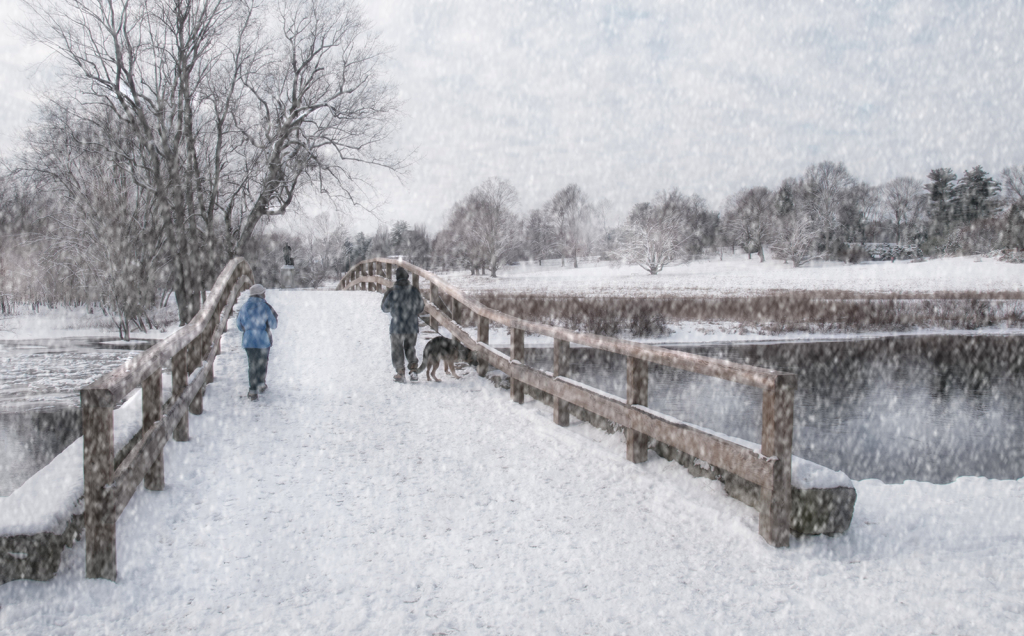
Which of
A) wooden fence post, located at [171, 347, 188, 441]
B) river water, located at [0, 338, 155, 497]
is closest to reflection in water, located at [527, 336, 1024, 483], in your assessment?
wooden fence post, located at [171, 347, 188, 441]

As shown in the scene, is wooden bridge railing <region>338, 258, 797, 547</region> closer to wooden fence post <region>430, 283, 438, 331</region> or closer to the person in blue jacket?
the person in blue jacket

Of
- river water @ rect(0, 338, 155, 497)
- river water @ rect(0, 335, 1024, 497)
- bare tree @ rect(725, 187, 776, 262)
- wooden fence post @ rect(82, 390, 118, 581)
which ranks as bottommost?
river water @ rect(0, 338, 155, 497)

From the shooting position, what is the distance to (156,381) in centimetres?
497

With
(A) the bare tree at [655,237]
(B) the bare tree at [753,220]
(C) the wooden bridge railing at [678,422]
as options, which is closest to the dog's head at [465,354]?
(C) the wooden bridge railing at [678,422]

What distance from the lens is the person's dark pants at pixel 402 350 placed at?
30.8ft

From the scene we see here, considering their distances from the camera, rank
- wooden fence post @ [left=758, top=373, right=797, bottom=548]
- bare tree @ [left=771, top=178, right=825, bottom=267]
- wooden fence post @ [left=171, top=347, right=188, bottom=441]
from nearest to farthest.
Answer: wooden fence post @ [left=758, top=373, right=797, bottom=548] → wooden fence post @ [left=171, top=347, right=188, bottom=441] → bare tree @ [left=771, top=178, right=825, bottom=267]

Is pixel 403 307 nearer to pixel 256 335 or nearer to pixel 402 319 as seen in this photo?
pixel 402 319

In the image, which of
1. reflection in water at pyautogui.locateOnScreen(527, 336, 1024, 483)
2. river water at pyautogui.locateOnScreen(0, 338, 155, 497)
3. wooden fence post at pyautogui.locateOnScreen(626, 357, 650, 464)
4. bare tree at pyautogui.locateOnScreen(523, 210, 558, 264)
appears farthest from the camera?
bare tree at pyautogui.locateOnScreen(523, 210, 558, 264)

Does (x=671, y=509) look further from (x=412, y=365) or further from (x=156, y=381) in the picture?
(x=412, y=365)

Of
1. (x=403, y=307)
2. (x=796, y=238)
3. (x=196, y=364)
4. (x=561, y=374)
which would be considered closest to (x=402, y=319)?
(x=403, y=307)

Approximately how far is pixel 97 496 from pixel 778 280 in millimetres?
55769

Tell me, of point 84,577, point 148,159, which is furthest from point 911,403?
point 148,159

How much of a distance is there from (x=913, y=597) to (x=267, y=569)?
3.50 meters

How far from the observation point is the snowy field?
44562 millimetres
